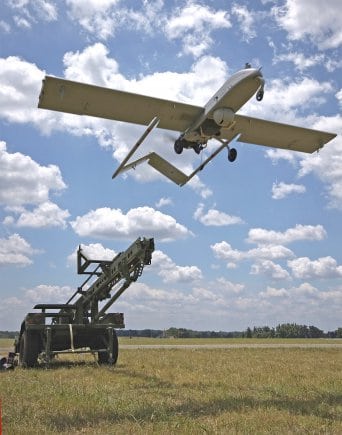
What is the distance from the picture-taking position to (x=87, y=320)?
18031 millimetres

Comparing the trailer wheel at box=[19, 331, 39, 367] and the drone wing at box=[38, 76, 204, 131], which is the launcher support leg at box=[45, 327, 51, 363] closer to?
the trailer wheel at box=[19, 331, 39, 367]

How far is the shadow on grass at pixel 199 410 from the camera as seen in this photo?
303 inches

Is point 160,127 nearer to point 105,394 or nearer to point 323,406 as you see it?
point 105,394

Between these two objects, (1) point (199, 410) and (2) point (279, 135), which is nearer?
(1) point (199, 410)

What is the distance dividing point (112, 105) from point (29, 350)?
8.84 m

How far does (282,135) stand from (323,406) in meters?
7.96

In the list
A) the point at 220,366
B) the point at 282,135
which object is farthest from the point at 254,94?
the point at 220,366

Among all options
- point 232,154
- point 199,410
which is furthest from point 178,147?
point 199,410

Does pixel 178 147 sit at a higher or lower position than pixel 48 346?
higher

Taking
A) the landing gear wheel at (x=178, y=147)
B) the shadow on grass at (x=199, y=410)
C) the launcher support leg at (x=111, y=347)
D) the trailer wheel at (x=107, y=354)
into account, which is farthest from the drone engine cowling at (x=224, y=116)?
the trailer wheel at (x=107, y=354)

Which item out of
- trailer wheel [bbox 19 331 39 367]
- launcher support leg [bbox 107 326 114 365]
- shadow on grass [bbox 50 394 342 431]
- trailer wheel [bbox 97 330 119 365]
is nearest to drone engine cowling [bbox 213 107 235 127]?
shadow on grass [bbox 50 394 342 431]

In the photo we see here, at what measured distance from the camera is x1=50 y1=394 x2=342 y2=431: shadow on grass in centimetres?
770

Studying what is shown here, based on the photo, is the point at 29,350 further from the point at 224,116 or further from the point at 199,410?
the point at 224,116

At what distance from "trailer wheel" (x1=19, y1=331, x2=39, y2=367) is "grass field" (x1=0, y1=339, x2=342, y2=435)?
1.42 metres
